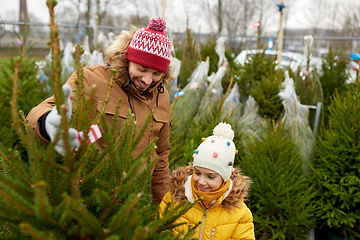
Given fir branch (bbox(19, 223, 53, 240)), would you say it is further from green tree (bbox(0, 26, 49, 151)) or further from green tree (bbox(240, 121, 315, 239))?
green tree (bbox(0, 26, 49, 151))

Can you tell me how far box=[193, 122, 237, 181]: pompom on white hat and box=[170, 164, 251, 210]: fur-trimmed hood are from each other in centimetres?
11

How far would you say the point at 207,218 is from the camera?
170 centimetres

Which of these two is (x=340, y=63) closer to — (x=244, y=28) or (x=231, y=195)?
(x=231, y=195)

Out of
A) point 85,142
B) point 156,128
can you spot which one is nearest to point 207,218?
point 156,128

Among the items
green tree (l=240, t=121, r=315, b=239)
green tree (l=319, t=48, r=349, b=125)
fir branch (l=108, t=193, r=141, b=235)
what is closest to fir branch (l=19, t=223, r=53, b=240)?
fir branch (l=108, t=193, r=141, b=235)

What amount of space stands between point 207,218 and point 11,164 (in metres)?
1.26

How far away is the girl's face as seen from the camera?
1.70 meters

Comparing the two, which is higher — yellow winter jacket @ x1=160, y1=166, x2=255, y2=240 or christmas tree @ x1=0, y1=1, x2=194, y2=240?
christmas tree @ x1=0, y1=1, x2=194, y2=240

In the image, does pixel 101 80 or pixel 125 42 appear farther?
pixel 125 42

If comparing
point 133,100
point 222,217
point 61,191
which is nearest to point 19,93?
point 133,100

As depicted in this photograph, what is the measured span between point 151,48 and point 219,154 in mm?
762

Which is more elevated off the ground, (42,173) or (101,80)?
(101,80)

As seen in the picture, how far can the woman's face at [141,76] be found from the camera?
5.52 ft

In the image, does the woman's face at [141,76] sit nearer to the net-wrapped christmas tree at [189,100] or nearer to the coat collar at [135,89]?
the coat collar at [135,89]
